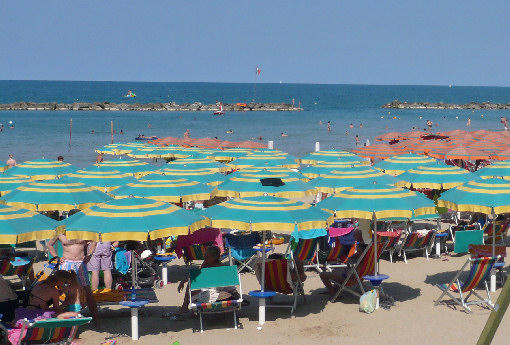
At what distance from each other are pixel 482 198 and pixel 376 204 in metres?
1.56

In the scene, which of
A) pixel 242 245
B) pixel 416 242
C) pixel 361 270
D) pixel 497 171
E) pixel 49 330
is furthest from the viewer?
pixel 497 171

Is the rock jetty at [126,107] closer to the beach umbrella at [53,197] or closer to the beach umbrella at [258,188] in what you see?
the beach umbrella at [258,188]

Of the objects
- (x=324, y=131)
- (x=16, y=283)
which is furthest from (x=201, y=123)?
(x=16, y=283)

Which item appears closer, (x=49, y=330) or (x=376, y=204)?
(x=49, y=330)

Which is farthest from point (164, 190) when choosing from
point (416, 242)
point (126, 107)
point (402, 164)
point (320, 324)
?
point (126, 107)

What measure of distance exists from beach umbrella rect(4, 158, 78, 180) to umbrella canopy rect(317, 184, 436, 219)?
25.4 feet

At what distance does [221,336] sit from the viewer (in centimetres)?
741

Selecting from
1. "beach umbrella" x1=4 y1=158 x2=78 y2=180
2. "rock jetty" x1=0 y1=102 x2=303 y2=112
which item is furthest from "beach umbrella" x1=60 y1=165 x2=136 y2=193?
"rock jetty" x1=0 y1=102 x2=303 y2=112

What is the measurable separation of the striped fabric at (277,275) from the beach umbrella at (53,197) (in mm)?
3290

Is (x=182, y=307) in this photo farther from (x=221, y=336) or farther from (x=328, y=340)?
(x=328, y=340)

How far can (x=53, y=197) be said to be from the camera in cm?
987

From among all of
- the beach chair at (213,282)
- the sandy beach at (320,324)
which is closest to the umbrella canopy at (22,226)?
the sandy beach at (320,324)

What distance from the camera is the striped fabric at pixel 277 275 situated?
805 cm

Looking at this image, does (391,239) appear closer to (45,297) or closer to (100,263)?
(100,263)
